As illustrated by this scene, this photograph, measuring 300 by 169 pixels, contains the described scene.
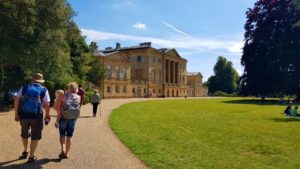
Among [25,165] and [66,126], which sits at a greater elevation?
[66,126]

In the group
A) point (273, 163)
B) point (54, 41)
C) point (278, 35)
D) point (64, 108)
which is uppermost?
point (278, 35)

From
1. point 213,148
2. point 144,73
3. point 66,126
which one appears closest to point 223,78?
point 144,73

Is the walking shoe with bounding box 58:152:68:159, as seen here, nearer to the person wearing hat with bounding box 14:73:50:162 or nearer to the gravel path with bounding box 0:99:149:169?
the gravel path with bounding box 0:99:149:169

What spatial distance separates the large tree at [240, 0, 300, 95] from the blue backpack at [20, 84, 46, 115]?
50017 mm

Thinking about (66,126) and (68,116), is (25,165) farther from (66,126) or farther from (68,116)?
(68,116)

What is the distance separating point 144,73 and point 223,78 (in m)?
47.7

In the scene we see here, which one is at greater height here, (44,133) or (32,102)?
(32,102)

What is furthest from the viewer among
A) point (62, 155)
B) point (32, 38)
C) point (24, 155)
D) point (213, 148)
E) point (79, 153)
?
point (32, 38)

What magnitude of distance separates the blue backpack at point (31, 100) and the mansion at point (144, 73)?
2279 inches

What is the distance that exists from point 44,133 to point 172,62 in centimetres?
8932

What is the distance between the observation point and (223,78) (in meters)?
124

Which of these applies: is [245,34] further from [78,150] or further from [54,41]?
[78,150]

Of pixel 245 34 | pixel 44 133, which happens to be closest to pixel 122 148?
pixel 44 133

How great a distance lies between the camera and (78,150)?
368 inches
